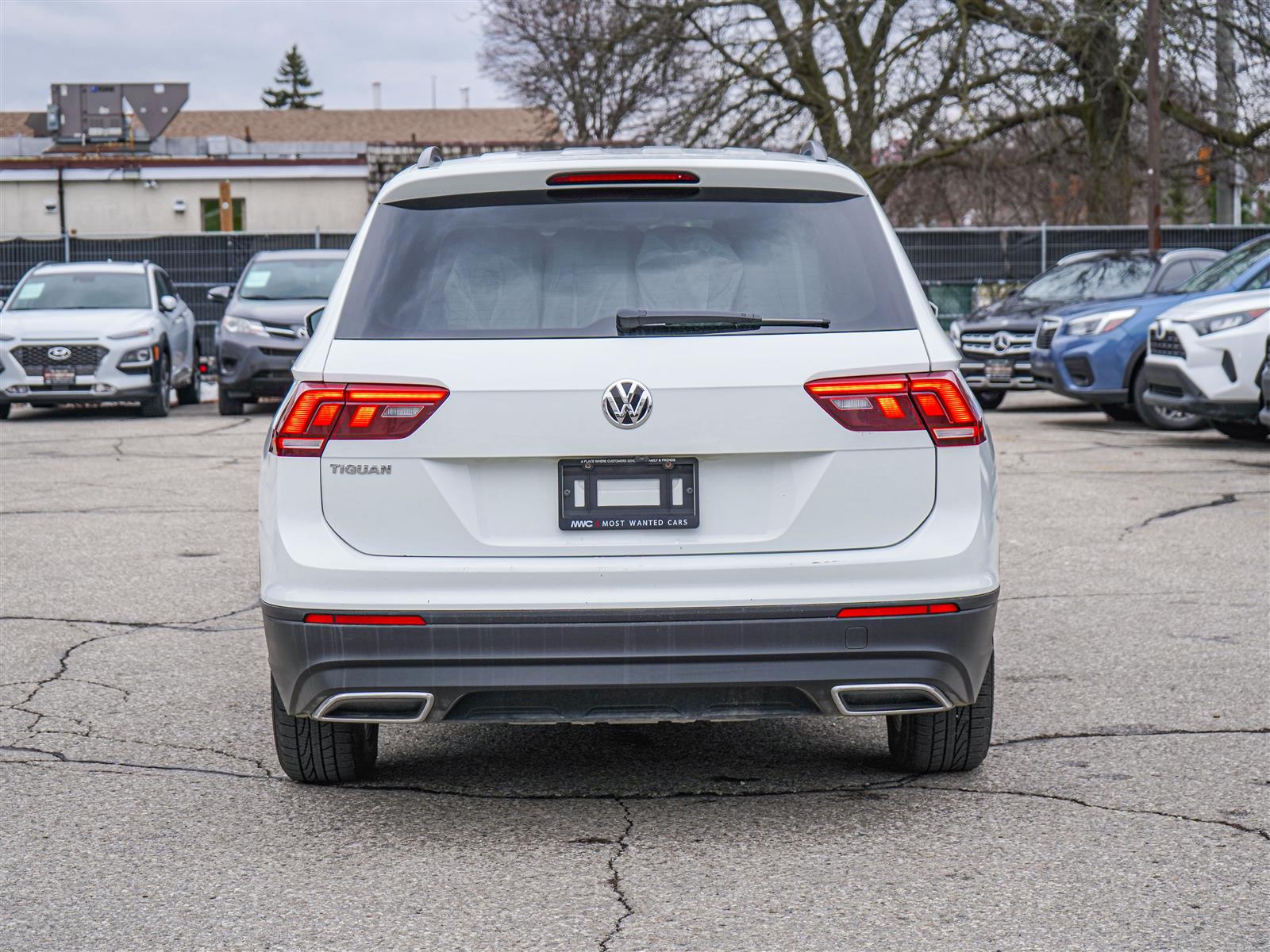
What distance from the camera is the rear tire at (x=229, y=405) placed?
757 inches

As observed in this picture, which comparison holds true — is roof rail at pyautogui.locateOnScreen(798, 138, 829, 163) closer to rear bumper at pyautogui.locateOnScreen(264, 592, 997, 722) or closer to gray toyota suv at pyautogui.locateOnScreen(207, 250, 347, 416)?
rear bumper at pyautogui.locateOnScreen(264, 592, 997, 722)

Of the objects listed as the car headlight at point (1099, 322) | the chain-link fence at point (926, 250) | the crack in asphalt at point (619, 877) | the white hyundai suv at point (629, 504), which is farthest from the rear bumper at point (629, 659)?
the chain-link fence at point (926, 250)

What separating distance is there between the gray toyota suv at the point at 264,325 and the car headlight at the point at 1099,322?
794 cm

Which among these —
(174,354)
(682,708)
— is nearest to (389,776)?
(682,708)

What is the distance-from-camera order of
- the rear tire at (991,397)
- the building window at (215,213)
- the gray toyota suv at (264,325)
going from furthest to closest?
the building window at (215,213), the rear tire at (991,397), the gray toyota suv at (264,325)

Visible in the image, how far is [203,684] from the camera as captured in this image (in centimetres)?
597

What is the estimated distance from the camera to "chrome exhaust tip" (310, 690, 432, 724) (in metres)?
3.98

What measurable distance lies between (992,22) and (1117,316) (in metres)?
13.3

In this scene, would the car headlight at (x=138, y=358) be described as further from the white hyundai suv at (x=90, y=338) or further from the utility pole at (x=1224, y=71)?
the utility pole at (x=1224, y=71)

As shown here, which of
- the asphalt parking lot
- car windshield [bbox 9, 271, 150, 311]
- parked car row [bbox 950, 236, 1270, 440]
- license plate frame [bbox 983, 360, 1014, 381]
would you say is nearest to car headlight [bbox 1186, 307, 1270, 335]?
parked car row [bbox 950, 236, 1270, 440]

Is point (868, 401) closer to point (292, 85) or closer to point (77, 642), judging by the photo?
point (77, 642)

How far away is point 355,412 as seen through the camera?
401cm

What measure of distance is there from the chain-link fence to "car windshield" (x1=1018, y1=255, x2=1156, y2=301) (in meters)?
7.82

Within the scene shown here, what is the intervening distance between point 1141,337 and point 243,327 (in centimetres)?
956
